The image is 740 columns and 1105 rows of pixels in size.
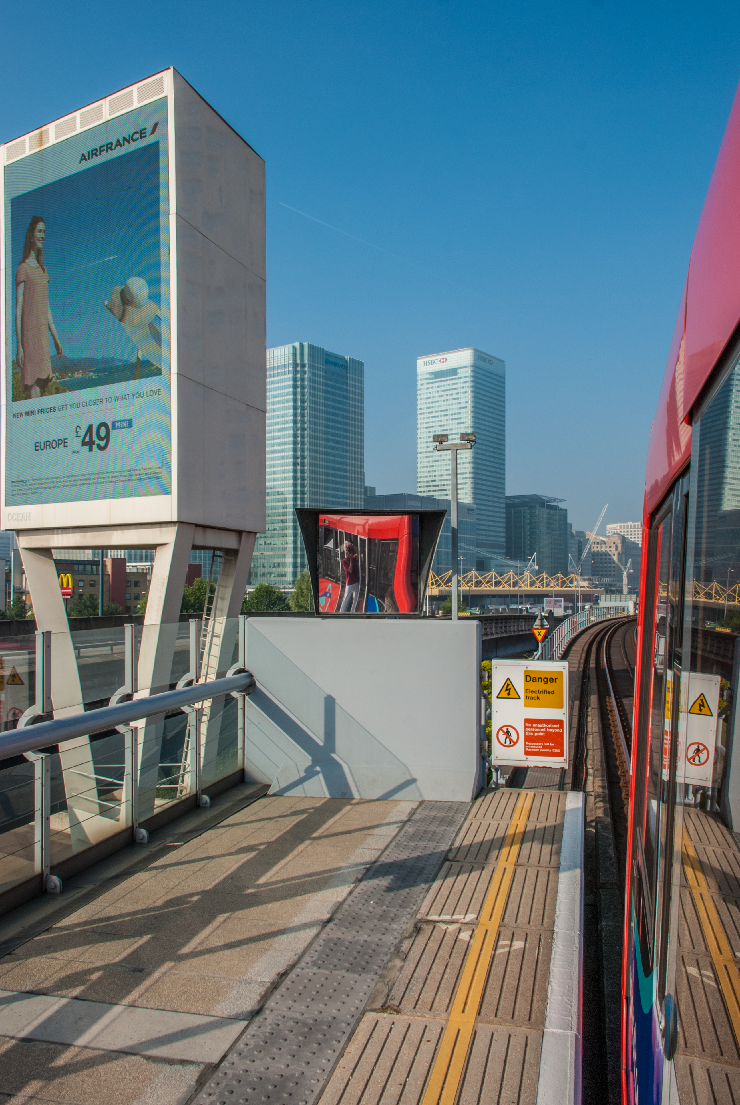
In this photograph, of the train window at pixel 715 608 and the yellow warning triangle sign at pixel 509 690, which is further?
the yellow warning triangle sign at pixel 509 690

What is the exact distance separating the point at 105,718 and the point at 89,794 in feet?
2.72

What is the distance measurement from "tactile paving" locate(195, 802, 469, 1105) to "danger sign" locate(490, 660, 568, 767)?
107 inches

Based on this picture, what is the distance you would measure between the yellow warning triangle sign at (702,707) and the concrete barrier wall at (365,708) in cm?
660

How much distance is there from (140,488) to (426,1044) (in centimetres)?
1239

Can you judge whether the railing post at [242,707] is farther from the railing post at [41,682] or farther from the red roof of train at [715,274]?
the red roof of train at [715,274]

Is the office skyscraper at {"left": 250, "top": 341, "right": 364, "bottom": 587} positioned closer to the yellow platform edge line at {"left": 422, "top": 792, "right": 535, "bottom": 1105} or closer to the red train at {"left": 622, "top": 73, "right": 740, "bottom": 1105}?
the yellow platform edge line at {"left": 422, "top": 792, "right": 535, "bottom": 1105}

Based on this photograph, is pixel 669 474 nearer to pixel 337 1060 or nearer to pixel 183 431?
pixel 337 1060

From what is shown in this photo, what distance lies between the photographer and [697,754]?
184 cm

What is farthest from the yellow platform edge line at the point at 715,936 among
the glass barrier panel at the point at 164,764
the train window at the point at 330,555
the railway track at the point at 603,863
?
the train window at the point at 330,555

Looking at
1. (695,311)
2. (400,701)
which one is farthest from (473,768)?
(695,311)

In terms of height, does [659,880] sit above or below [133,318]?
below

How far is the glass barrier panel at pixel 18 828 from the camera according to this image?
558 cm

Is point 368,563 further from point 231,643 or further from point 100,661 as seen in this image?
Answer: point 100,661

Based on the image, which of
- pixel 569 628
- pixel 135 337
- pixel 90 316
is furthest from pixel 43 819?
pixel 569 628
